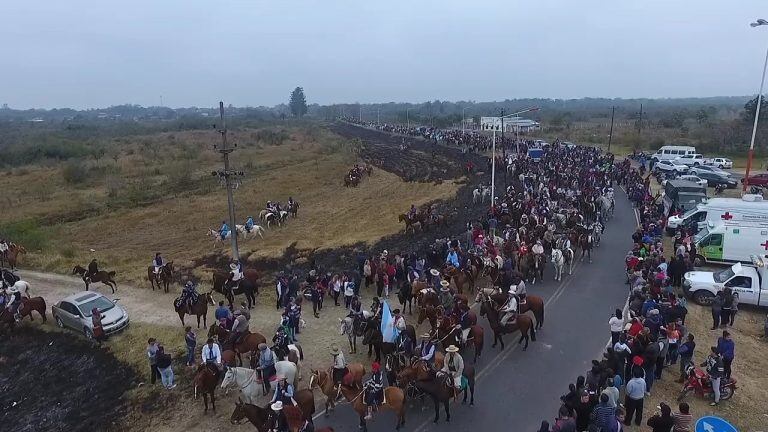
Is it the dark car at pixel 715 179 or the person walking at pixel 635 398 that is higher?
the dark car at pixel 715 179

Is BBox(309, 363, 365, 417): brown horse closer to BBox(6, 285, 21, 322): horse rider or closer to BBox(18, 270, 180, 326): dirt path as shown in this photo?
BBox(18, 270, 180, 326): dirt path

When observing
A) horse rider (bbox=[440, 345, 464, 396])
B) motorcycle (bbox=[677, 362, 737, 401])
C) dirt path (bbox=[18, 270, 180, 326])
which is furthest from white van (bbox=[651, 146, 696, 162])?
dirt path (bbox=[18, 270, 180, 326])

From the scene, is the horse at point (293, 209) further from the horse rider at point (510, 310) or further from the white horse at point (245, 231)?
the horse rider at point (510, 310)

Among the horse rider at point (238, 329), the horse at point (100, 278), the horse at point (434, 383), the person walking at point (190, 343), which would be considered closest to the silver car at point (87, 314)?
the horse at point (100, 278)

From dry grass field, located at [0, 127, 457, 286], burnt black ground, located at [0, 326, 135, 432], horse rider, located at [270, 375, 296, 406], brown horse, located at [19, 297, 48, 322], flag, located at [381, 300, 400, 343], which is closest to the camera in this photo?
horse rider, located at [270, 375, 296, 406]

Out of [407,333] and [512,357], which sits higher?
[407,333]

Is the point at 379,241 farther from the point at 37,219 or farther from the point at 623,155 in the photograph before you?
the point at 623,155

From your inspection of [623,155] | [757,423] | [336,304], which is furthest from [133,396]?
[623,155]
